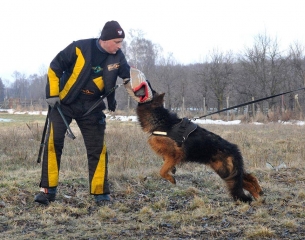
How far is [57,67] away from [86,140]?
106 centimetres

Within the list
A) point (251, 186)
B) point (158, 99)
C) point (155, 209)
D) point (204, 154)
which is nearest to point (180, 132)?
point (204, 154)

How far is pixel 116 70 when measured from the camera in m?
5.12

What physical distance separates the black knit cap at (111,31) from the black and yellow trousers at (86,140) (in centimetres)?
90

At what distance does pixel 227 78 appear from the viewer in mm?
42469

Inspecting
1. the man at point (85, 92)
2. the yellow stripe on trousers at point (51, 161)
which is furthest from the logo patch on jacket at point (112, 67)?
the yellow stripe on trousers at point (51, 161)

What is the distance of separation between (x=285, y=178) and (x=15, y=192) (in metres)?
4.39

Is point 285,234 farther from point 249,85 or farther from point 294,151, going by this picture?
point 249,85

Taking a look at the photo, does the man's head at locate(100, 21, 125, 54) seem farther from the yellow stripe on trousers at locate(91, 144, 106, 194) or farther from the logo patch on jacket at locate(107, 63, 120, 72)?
the yellow stripe on trousers at locate(91, 144, 106, 194)

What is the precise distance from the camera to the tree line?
1539 inches

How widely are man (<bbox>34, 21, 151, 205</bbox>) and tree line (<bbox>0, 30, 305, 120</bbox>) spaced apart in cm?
2534

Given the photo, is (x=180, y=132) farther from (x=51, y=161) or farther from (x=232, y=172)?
(x=51, y=161)

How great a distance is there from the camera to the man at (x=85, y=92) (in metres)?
4.96

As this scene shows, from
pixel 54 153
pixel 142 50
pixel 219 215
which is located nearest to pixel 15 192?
pixel 54 153

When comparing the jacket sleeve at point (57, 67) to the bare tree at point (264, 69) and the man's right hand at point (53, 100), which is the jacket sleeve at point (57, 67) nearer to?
the man's right hand at point (53, 100)
